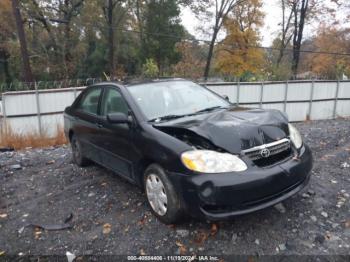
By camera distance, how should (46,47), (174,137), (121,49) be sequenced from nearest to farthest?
(174,137)
(46,47)
(121,49)

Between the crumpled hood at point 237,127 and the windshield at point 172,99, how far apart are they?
35 centimetres

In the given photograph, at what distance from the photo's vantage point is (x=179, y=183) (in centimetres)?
285

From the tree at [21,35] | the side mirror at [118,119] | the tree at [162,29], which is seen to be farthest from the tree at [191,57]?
the side mirror at [118,119]

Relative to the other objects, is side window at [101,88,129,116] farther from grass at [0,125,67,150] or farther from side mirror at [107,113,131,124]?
grass at [0,125,67,150]

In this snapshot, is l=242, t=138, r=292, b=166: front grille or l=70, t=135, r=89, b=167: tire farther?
l=70, t=135, r=89, b=167: tire

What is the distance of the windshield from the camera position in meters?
3.69

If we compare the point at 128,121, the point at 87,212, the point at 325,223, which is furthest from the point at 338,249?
the point at 87,212

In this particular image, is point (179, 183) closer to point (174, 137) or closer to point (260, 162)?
point (174, 137)

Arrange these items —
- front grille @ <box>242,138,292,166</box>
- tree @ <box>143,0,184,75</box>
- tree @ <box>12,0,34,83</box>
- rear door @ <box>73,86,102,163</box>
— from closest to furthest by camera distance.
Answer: front grille @ <box>242,138,292,166</box> < rear door @ <box>73,86,102,163</box> < tree @ <box>12,0,34,83</box> < tree @ <box>143,0,184,75</box>

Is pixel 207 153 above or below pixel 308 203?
above

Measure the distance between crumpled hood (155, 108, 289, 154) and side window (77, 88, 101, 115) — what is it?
1.65 meters

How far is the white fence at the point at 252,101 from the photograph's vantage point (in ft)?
31.7

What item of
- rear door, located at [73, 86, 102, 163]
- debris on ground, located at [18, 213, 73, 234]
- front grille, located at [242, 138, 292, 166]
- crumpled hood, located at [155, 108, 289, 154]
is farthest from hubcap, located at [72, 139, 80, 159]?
front grille, located at [242, 138, 292, 166]

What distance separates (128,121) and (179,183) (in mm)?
1094
